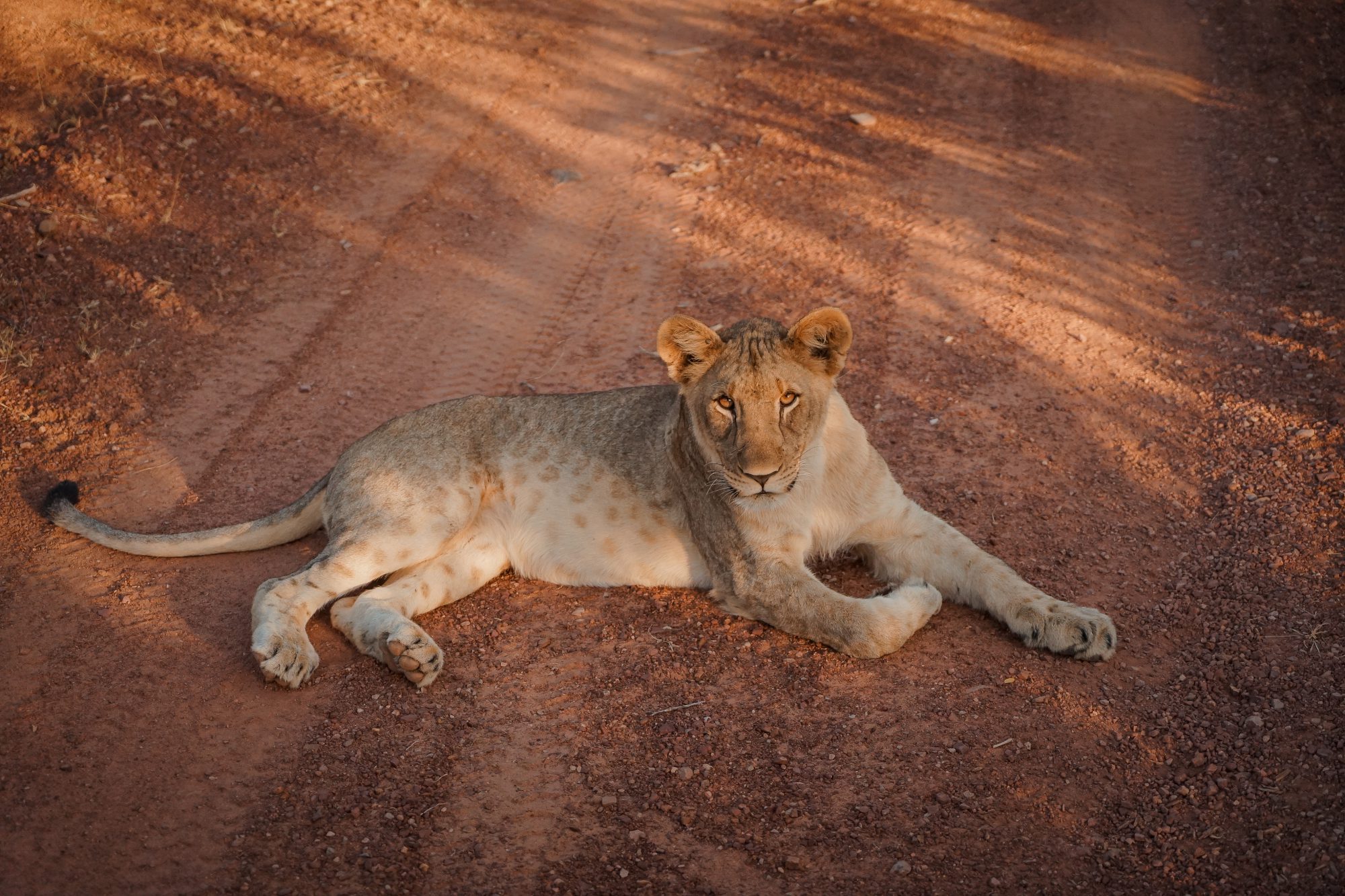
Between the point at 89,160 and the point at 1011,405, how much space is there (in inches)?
309

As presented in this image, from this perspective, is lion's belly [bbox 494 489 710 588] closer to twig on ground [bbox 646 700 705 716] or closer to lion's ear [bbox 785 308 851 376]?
twig on ground [bbox 646 700 705 716]

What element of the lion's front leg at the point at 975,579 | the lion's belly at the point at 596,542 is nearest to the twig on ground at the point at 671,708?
the lion's belly at the point at 596,542

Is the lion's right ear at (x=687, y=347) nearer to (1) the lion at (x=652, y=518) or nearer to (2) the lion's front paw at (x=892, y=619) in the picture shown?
(1) the lion at (x=652, y=518)

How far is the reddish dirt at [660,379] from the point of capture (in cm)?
412

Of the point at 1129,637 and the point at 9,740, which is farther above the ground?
the point at 1129,637

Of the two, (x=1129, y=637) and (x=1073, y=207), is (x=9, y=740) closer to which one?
(x=1129, y=637)

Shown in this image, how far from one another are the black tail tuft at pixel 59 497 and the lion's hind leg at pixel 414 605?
69.9 inches

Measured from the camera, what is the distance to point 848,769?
4.30 meters

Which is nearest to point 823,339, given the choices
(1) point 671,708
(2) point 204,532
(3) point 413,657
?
(1) point 671,708

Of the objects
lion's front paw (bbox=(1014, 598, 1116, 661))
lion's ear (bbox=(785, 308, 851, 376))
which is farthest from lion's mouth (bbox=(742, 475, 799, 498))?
lion's front paw (bbox=(1014, 598, 1116, 661))

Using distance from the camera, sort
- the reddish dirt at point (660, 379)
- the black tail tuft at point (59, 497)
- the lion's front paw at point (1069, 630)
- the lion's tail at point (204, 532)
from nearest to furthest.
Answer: the reddish dirt at point (660, 379) → the lion's front paw at point (1069, 630) → the lion's tail at point (204, 532) → the black tail tuft at point (59, 497)

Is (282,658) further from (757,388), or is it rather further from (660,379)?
(660,379)

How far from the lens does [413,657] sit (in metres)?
4.86

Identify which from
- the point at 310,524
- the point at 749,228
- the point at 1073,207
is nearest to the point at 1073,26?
the point at 1073,207
